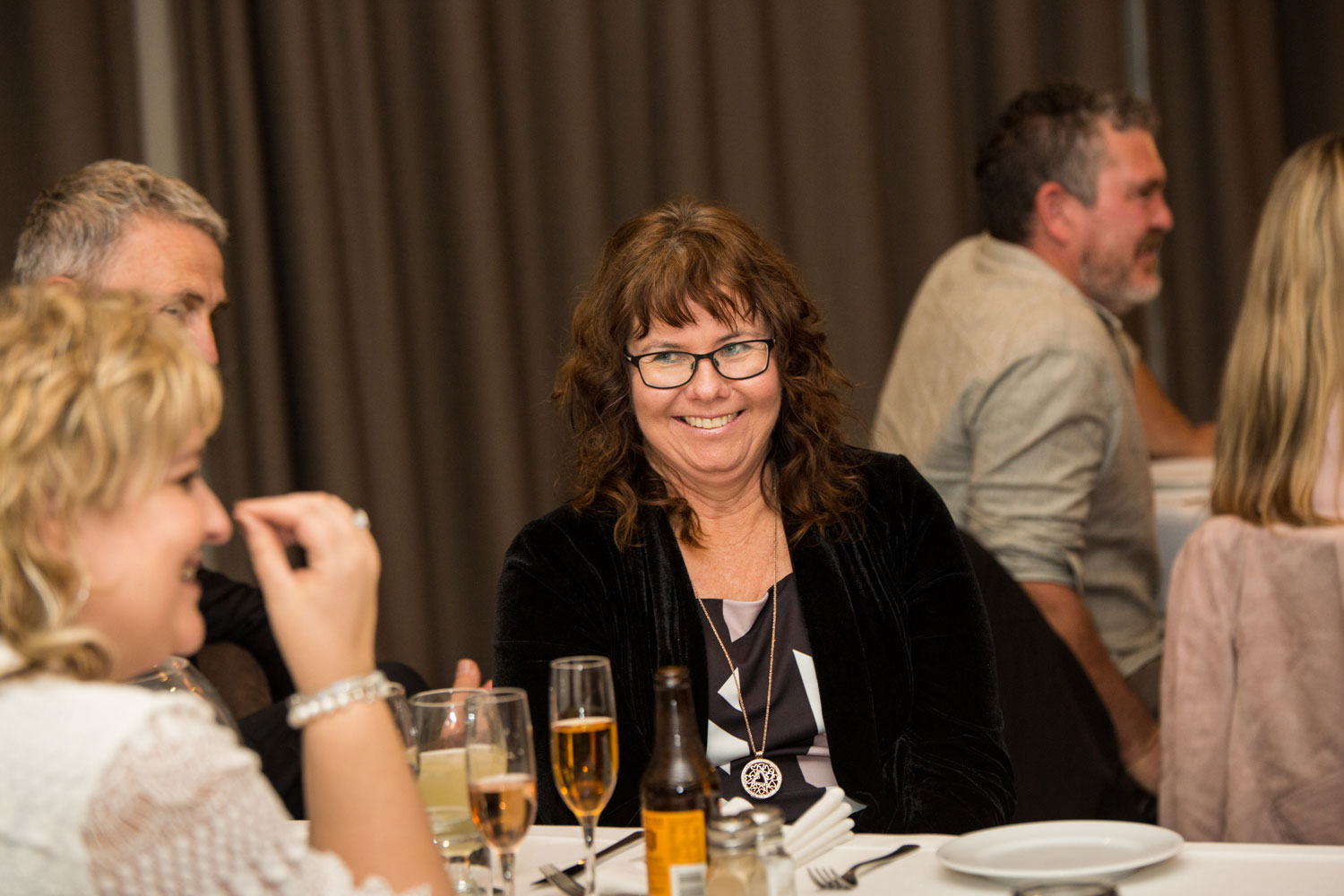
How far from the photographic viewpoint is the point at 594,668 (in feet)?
4.27

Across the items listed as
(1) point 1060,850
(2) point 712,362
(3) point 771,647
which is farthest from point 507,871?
(2) point 712,362

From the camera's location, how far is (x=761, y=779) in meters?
1.97

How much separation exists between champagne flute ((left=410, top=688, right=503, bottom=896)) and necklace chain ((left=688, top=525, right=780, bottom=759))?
27.2 inches

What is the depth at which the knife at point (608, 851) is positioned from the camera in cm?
141

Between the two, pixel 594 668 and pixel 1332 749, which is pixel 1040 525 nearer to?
pixel 1332 749

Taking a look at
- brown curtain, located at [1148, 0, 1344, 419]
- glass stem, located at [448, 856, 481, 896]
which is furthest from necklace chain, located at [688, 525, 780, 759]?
brown curtain, located at [1148, 0, 1344, 419]

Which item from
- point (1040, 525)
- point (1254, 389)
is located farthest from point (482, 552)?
point (1254, 389)

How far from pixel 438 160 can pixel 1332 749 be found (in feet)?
9.17

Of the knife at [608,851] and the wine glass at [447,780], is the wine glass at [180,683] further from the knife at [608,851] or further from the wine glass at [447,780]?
the knife at [608,851]

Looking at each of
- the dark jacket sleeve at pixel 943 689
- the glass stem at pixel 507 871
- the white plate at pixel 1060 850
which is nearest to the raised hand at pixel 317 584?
the glass stem at pixel 507 871

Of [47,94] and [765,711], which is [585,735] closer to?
[765,711]

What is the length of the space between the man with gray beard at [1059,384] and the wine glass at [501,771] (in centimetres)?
169

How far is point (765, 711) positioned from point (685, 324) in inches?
23.6

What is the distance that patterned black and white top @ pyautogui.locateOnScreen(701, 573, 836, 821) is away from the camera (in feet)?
6.49
